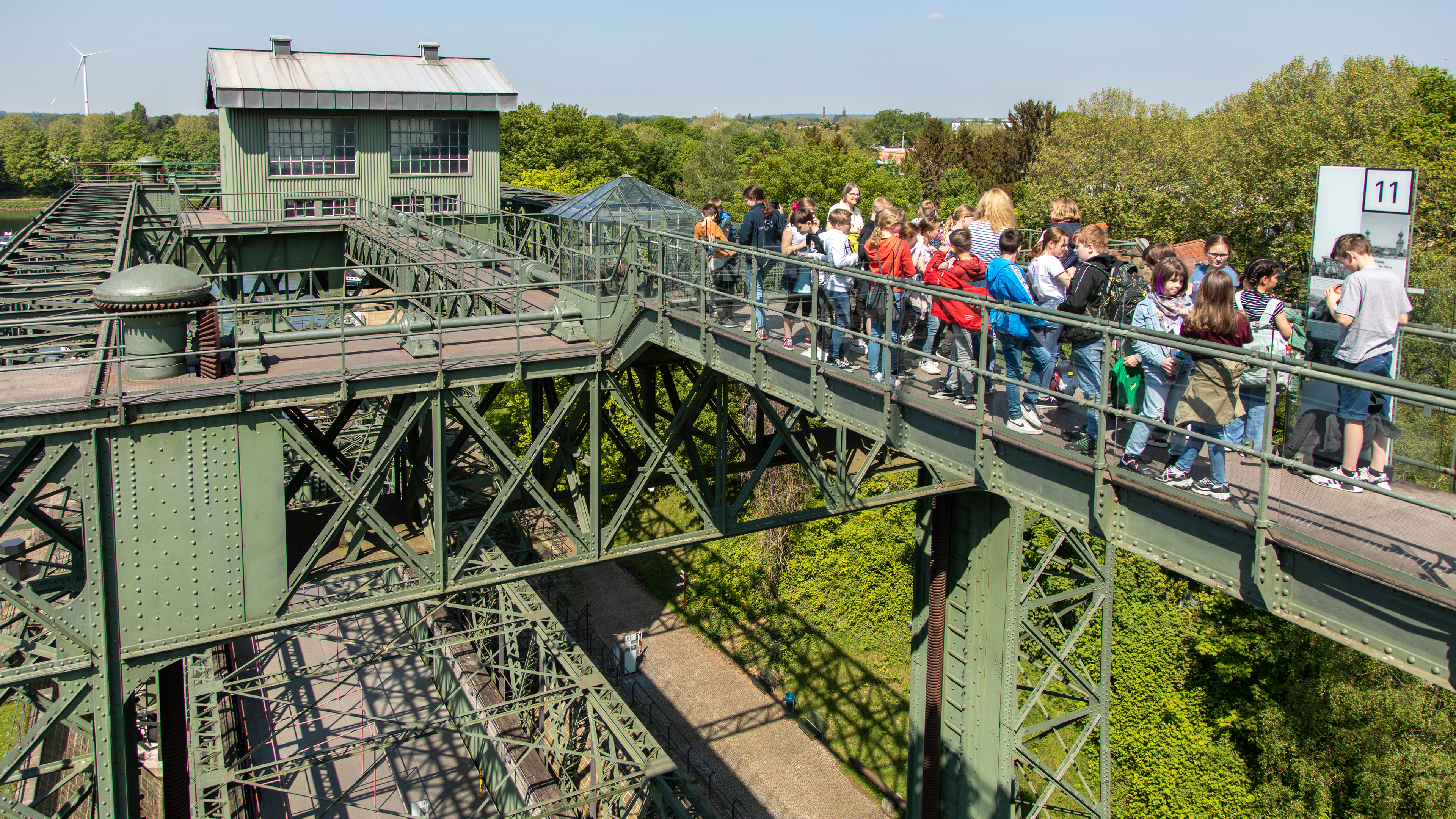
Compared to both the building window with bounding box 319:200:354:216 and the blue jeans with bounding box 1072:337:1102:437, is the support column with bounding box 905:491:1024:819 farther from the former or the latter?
the building window with bounding box 319:200:354:216

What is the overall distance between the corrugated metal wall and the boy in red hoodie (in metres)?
28.4

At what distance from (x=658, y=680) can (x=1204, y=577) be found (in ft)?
76.3

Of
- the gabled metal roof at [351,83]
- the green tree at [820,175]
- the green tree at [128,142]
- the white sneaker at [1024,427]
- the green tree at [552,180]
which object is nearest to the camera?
the white sneaker at [1024,427]

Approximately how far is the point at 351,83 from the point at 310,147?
262 cm

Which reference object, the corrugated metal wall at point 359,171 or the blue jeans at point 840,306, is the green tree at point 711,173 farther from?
the blue jeans at point 840,306

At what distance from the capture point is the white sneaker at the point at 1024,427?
838cm

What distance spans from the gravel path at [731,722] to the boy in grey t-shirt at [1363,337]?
1835 cm

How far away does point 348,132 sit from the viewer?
33938mm

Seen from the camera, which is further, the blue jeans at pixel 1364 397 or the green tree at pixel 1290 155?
the green tree at pixel 1290 155

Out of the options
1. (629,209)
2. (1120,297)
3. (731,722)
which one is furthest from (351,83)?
(1120,297)

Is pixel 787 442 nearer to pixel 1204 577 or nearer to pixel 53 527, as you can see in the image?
pixel 1204 577

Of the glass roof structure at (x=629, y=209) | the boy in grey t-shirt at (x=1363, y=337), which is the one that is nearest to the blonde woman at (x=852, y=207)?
the boy in grey t-shirt at (x=1363, y=337)

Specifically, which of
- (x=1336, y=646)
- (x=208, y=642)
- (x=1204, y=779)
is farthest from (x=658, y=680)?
(x=208, y=642)

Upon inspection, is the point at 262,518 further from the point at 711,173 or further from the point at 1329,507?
the point at 711,173
